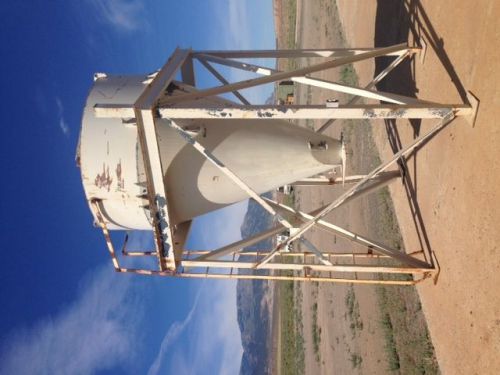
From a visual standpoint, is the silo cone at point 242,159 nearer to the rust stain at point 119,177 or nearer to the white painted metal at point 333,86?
the rust stain at point 119,177

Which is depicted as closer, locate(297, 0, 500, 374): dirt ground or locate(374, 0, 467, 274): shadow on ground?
locate(297, 0, 500, 374): dirt ground

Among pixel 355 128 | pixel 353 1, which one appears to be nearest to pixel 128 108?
pixel 355 128

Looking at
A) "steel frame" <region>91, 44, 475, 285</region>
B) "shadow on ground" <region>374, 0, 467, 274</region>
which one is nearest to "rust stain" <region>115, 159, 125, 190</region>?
"steel frame" <region>91, 44, 475, 285</region>

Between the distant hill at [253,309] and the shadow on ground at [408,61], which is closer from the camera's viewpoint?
the shadow on ground at [408,61]

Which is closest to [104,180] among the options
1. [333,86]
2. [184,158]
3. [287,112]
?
[184,158]

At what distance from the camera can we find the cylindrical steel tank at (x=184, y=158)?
6875 mm

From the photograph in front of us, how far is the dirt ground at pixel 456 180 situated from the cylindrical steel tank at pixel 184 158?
8.35 ft

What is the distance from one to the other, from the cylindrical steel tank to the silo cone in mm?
17

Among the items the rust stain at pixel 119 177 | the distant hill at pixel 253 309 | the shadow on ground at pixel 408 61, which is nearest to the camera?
the rust stain at pixel 119 177

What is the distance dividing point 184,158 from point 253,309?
128 meters

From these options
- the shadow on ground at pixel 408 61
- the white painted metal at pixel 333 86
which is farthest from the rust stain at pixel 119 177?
the shadow on ground at pixel 408 61

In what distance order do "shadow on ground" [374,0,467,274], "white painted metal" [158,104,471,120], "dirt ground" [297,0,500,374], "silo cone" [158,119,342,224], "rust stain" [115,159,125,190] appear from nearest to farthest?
"white painted metal" [158,104,471,120] < "rust stain" [115,159,125,190] < "dirt ground" [297,0,500,374] < "silo cone" [158,119,342,224] < "shadow on ground" [374,0,467,274]

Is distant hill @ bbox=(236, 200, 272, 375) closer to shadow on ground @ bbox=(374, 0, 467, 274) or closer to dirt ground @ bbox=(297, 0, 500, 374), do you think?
shadow on ground @ bbox=(374, 0, 467, 274)

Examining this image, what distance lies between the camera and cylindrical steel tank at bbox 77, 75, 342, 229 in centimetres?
688
